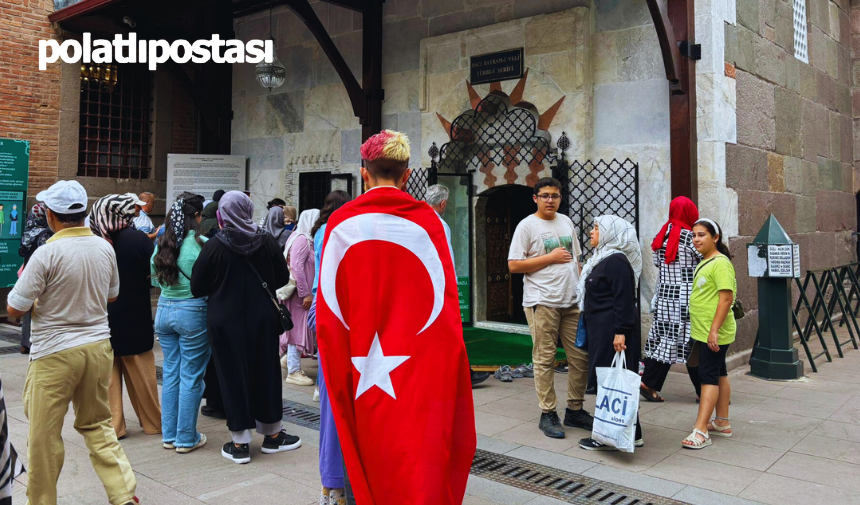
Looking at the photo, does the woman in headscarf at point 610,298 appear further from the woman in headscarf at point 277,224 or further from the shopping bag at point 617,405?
the woman in headscarf at point 277,224

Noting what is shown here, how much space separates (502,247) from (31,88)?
7417 mm

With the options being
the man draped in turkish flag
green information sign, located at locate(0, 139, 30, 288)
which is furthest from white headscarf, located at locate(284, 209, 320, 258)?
green information sign, located at locate(0, 139, 30, 288)

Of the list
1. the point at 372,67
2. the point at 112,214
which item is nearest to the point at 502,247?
the point at 372,67

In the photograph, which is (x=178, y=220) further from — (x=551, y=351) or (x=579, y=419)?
(x=579, y=419)

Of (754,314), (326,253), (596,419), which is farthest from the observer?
(754,314)

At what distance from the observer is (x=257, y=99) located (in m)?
11.6

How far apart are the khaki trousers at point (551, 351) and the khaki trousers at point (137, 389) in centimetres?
271

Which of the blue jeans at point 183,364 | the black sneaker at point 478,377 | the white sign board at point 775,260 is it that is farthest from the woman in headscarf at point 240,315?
the white sign board at point 775,260

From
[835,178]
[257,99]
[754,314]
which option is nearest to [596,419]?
[754,314]

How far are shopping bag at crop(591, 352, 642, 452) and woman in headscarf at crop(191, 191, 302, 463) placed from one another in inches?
83.1

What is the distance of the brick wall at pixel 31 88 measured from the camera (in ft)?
32.9

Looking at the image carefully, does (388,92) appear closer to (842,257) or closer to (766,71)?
(766,71)

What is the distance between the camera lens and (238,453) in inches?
172

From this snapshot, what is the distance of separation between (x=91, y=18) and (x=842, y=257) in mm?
12445
